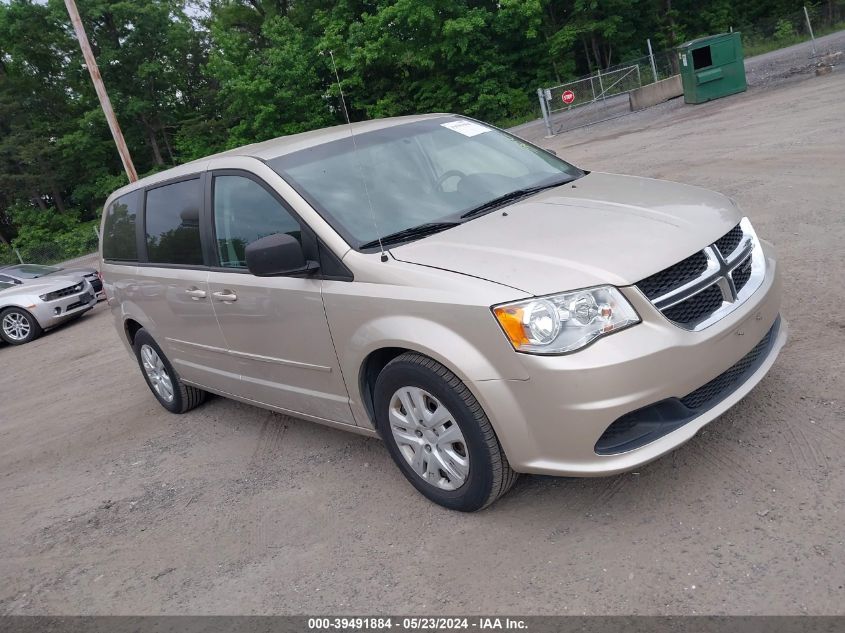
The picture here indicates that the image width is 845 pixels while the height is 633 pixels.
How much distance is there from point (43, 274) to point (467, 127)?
42.2 feet

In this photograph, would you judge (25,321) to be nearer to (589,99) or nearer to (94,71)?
(94,71)

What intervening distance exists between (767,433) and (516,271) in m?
1.54

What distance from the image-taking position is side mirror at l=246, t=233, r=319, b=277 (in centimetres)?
369

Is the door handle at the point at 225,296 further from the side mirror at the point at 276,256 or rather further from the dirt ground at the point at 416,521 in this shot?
the dirt ground at the point at 416,521

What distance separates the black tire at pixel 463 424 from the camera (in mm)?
3268

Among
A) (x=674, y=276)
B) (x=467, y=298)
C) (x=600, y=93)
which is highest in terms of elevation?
(x=467, y=298)

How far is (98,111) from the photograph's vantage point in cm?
4181

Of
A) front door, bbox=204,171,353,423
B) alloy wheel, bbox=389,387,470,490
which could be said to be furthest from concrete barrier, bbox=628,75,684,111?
alloy wheel, bbox=389,387,470,490

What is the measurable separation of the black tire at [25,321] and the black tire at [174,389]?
25.2ft

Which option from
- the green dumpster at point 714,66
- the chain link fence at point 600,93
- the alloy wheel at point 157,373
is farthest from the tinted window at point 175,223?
the chain link fence at point 600,93

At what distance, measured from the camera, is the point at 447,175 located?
4348 mm

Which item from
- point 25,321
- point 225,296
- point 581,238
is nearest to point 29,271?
point 25,321

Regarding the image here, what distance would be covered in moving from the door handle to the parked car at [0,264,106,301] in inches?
394

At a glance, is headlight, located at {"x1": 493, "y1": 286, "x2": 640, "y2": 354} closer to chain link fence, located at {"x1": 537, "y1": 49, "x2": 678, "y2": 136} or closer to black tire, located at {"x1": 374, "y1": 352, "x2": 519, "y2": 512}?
black tire, located at {"x1": 374, "y1": 352, "x2": 519, "y2": 512}
